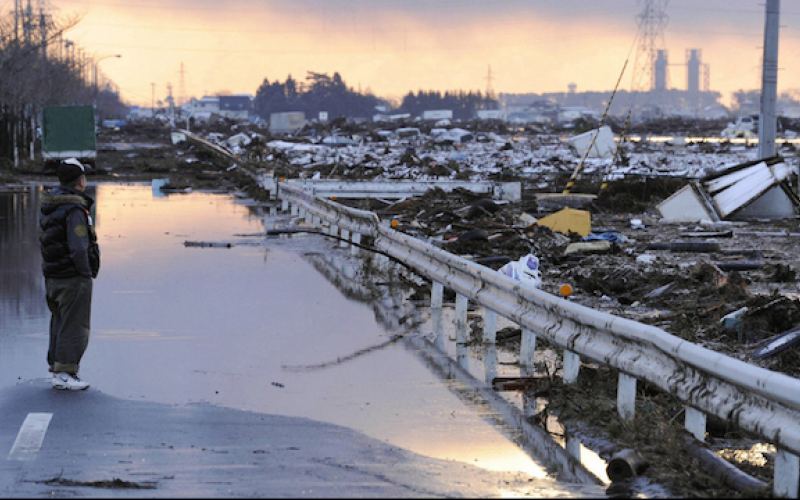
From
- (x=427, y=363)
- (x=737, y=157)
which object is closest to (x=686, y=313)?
(x=427, y=363)

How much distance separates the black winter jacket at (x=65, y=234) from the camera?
887 centimetres

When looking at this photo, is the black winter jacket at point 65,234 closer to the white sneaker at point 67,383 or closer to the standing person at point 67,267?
the standing person at point 67,267

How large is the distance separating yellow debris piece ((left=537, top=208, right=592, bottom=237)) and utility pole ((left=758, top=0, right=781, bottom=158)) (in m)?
12.2

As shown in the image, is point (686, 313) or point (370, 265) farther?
point (370, 265)

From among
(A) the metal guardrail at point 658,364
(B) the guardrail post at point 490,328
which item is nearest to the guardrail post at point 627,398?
(A) the metal guardrail at point 658,364

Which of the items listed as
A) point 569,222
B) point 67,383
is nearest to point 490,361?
point 67,383

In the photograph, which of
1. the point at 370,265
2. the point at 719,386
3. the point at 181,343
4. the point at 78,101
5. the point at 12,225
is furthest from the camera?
the point at 78,101

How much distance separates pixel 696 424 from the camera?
22.2 ft

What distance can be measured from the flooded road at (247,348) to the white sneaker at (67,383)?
167 mm

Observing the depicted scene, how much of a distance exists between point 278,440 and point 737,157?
58.0 metres

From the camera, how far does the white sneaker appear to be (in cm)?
874

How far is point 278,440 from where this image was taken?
719 cm

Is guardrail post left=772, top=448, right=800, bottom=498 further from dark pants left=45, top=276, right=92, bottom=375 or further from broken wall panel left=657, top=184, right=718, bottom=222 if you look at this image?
broken wall panel left=657, top=184, right=718, bottom=222

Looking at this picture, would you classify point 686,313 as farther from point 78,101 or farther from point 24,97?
point 78,101
